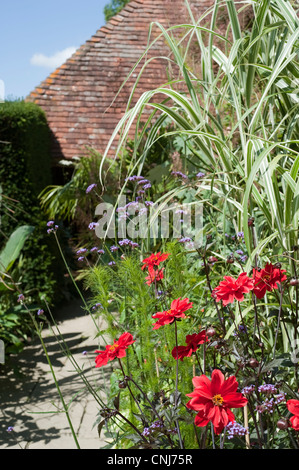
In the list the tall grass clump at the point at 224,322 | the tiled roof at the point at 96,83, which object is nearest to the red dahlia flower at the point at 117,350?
the tall grass clump at the point at 224,322

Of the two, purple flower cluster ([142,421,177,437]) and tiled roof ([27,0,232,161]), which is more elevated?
tiled roof ([27,0,232,161])

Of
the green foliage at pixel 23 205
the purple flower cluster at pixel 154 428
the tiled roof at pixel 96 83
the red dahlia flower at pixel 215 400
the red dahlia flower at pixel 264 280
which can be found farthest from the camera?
the tiled roof at pixel 96 83

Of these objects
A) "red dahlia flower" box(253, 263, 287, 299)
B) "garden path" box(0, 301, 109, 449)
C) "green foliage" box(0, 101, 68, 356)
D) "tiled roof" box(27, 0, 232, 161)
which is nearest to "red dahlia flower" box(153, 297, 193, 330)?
"red dahlia flower" box(253, 263, 287, 299)

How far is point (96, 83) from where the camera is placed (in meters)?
9.15

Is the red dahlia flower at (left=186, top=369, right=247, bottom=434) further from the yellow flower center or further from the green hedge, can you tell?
the green hedge

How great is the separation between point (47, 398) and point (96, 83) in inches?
263

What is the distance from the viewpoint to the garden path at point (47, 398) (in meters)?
2.95

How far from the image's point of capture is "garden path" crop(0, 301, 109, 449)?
9.69 ft

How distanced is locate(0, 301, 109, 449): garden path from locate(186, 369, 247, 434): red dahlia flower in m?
1.16

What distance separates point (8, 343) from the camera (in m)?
4.31

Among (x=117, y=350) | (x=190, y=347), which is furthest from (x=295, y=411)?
(x=117, y=350)

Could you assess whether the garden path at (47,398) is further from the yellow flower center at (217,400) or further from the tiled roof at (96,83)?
the tiled roof at (96,83)

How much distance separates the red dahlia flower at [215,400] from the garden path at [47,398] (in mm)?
1159
